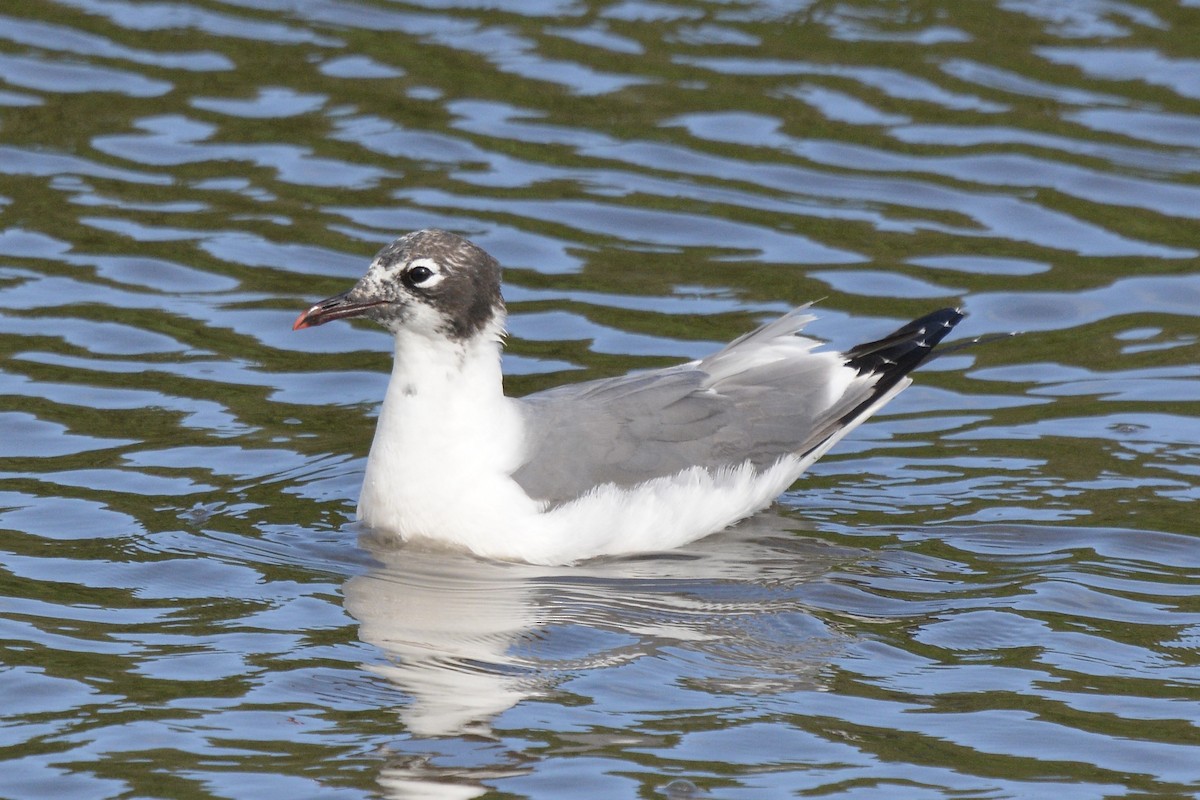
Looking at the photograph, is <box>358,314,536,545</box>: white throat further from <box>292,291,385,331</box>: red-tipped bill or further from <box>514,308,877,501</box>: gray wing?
<box>292,291,385,331</box>: red-tipped bill

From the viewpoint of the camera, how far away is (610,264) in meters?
12.6

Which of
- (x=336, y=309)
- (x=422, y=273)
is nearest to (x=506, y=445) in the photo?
(x=422, y=273)

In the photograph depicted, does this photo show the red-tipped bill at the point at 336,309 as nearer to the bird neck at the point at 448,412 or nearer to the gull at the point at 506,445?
the gull at the point at 506,445

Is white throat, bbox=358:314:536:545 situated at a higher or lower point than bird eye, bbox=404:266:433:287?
lower

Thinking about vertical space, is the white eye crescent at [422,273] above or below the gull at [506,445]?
above

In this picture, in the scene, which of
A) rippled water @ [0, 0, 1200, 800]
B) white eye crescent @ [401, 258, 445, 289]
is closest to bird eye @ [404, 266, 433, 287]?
white eye crescent @ [401, 258, 445, 289]

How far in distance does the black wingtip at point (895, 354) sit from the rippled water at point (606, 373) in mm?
467

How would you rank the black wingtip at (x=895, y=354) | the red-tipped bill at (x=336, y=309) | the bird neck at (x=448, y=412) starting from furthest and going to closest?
1. the black wingtip at (x=895, y=354)
2. the bird neck at (x=448, y=412)
3. the red-tipped bill at (x=336, y=309)

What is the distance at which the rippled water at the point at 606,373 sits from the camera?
7238 millimetres

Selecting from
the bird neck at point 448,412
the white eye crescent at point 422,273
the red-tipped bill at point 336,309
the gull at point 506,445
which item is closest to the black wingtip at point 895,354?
the gull at point 506,445

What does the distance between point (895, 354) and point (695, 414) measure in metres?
1.17

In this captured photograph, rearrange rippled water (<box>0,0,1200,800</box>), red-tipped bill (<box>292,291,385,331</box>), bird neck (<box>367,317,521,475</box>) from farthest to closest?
1. bird neck (<box>367,317,521,475</box>)
2. red-tipped bill (<box>292,291,385,331</box>)
3. rippled water (<box>0,0,1200,800</box>)

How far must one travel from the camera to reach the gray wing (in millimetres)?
9188

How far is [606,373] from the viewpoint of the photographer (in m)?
11.2
